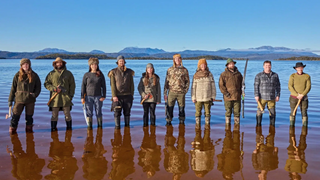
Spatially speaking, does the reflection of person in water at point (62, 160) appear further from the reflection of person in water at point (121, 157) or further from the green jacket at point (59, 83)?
the green jacket at point (59, 83)

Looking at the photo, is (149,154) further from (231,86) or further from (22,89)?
(22,89)

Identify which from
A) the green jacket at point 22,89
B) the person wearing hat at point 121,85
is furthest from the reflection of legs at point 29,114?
the person wearing hat at point 121,85

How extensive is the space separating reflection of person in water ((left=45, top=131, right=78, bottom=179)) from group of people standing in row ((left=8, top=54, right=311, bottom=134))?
41.1 inches

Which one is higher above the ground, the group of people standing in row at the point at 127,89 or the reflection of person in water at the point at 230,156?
the group of people standing in row at the point at 127,89

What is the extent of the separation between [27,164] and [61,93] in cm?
241

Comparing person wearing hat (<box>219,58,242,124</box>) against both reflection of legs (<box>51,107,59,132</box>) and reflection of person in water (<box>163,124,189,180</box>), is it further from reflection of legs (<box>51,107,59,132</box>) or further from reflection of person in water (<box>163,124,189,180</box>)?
reflection of legs (<box>51,107,59,132</box>)

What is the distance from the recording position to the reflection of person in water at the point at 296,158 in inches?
180

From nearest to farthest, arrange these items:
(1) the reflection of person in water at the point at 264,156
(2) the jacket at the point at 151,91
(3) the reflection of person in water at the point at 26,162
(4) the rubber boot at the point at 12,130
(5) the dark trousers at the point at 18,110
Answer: (3) the reflection of person in water at the point at 26,162
(1) the reflection of person in water at the point at 264,156
(5) the dark trousers at the point at 18,110
(4) the rubber boot at the point at 12,130
(2) the jacket at the point at 151,91

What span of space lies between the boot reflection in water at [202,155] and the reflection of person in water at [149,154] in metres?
0.67

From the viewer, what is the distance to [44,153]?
5465 millimetres

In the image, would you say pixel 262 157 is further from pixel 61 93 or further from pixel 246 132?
pixel 61 93

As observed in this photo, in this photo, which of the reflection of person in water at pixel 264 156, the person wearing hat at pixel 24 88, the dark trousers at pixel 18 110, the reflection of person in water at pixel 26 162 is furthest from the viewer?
the dark trousers at pixel 18 110

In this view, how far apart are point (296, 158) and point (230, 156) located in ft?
4.00

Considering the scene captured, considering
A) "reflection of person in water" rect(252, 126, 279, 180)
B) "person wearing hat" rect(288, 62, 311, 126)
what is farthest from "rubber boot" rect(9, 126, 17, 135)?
"person wearing hat" rect(288, 62, 311, 126)
